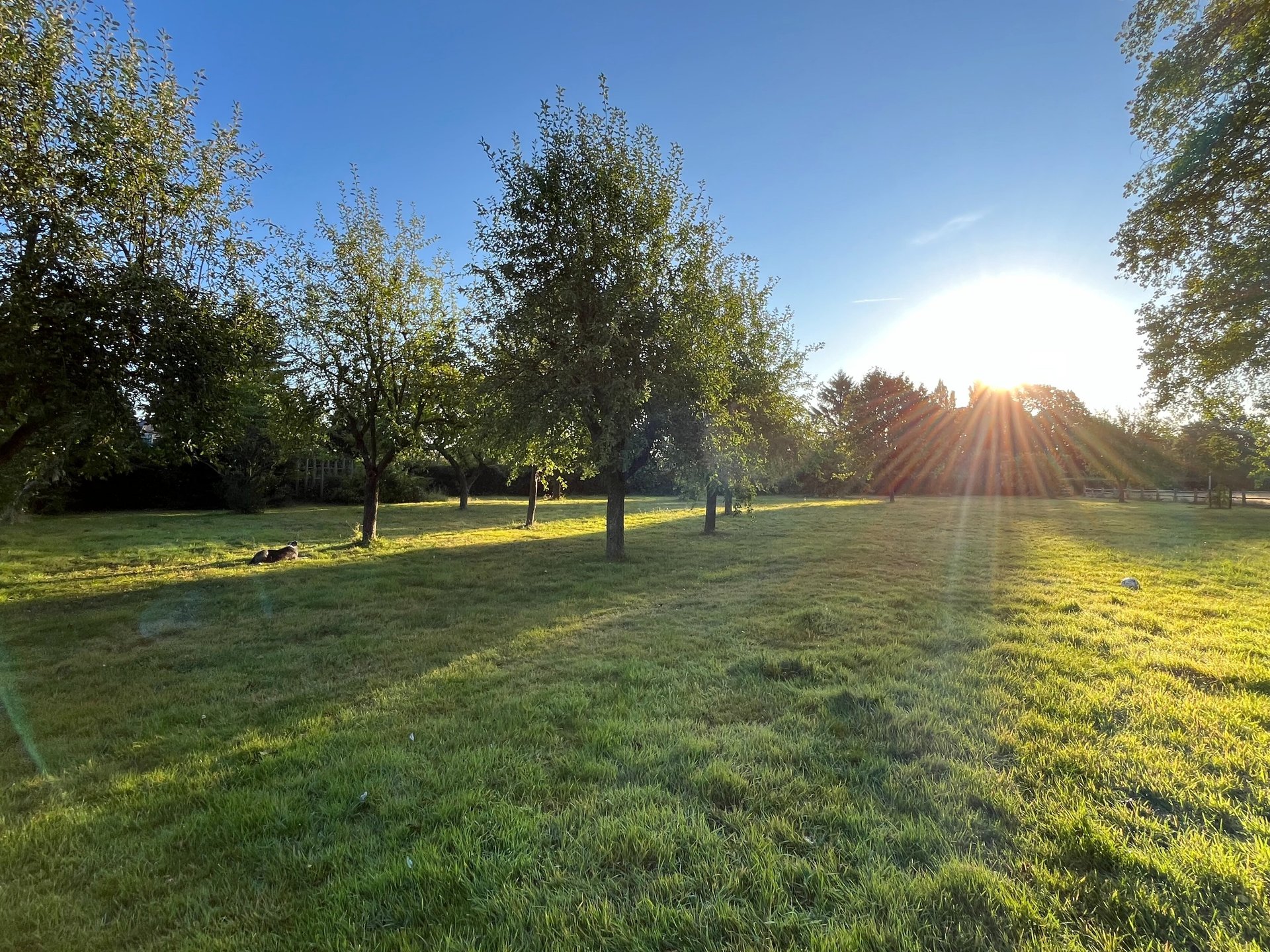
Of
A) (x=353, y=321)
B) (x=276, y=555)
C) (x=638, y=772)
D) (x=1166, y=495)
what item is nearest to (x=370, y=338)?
(x=353, y=321)

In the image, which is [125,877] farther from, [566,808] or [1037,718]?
[1037,718]

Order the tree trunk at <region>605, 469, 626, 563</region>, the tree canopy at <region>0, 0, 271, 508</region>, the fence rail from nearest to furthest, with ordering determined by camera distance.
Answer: the tree canopy at <region>0, 0, 271, 508</region>
the tree trunk at <region>605, 469, 626, 563</region>
the fence rail

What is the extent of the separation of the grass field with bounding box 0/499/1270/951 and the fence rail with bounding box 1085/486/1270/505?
4251 cm

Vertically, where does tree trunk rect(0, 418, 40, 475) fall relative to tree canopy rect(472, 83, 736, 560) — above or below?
below

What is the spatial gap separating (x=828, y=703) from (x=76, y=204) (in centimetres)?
1042

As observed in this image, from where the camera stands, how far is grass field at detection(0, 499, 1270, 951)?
235cm

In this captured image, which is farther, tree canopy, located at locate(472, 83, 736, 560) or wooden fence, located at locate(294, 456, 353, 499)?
wooden fence, located at locate(294, 456, 353, 499)

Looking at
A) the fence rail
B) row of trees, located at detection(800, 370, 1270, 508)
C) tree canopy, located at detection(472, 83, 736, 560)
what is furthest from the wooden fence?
the fence rail

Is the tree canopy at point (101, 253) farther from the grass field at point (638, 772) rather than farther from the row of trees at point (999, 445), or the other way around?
the row of trees at point (999, 445)

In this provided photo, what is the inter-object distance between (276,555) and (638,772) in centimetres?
1260

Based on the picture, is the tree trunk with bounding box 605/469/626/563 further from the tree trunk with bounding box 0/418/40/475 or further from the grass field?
the tree trunk with bounding box 0/418/40/475

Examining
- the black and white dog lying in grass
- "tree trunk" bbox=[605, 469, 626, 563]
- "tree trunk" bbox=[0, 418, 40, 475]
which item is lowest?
the black and white dog lying in grass

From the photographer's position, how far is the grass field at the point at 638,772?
2.35m

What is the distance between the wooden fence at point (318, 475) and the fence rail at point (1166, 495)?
54998 millimetres
